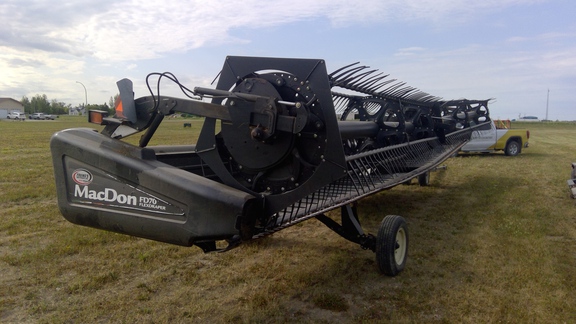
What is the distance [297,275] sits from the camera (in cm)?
450

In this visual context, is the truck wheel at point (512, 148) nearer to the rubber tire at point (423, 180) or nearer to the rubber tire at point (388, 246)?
the rubber tire at point (423, 180)

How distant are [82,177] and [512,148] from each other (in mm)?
17402

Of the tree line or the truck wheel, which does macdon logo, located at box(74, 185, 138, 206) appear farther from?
the tree line

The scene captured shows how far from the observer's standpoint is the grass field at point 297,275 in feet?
12.1

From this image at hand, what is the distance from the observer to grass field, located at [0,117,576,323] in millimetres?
3689

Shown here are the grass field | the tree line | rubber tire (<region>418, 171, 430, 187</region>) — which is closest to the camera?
the grass field

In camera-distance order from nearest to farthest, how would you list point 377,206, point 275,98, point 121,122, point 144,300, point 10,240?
point 275,98 → point 121,122 → point 144,300 → point 10,240 → point 377,206

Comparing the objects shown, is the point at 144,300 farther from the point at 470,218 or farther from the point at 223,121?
the point at 470,218

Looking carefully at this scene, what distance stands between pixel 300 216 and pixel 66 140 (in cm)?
196

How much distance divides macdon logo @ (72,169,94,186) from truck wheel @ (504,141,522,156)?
17255 millimetres

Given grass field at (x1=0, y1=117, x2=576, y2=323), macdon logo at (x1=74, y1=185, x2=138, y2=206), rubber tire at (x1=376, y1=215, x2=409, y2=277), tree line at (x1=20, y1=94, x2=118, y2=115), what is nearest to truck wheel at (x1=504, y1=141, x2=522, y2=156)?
grass field at (x1=0, y1=117, x2=576, y2=323)

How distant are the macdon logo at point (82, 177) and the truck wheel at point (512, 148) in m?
17.3

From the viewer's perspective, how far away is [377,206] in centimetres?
789

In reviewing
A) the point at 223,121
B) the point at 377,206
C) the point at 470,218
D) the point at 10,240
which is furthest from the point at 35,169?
the point at 470,218
